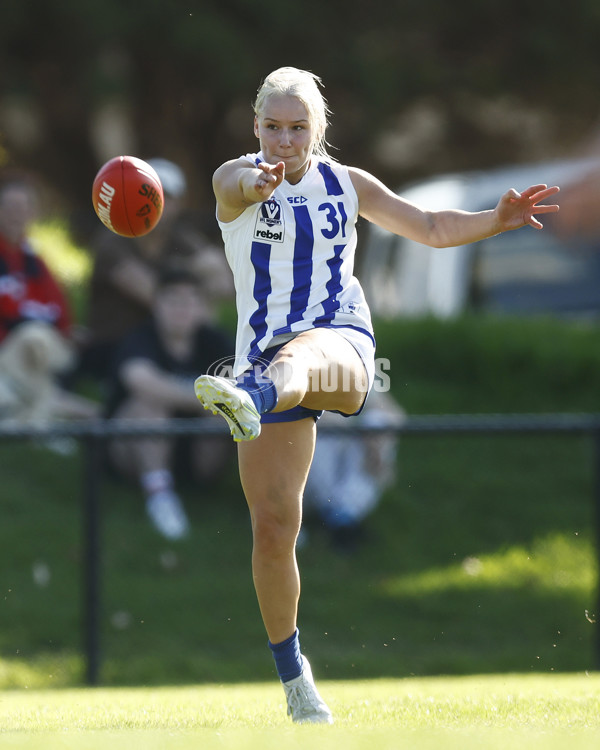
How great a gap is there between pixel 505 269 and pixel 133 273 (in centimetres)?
507

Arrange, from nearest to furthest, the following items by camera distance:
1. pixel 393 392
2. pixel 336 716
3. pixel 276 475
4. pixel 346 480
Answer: pixel 276 475, pixel 336 716, pixel 346 480, pixel 393 392

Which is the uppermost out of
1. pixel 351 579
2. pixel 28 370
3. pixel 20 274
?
pixel 20 274

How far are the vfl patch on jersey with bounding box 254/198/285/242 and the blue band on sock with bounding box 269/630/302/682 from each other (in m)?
1.55

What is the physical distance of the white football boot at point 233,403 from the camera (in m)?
4.13

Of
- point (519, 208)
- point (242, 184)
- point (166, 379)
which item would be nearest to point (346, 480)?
point (166, 379)

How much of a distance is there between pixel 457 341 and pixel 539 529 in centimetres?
232

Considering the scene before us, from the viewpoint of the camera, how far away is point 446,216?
16.1ft

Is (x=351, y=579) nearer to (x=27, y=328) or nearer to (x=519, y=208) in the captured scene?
(x=27, y=328)

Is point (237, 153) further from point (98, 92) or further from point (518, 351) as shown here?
point (518, 351)

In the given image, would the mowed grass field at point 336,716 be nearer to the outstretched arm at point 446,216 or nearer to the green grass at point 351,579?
the green grass at point 351,579

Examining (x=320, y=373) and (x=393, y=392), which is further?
(x=393, y=392)

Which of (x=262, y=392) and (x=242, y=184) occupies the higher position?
(x=242, y=184)

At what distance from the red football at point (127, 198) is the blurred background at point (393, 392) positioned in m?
3.70

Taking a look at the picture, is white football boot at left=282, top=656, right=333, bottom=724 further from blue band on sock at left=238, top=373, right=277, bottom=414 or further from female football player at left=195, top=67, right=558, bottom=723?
blue band on sock at left=238, top=373, right=277, bottom=414
